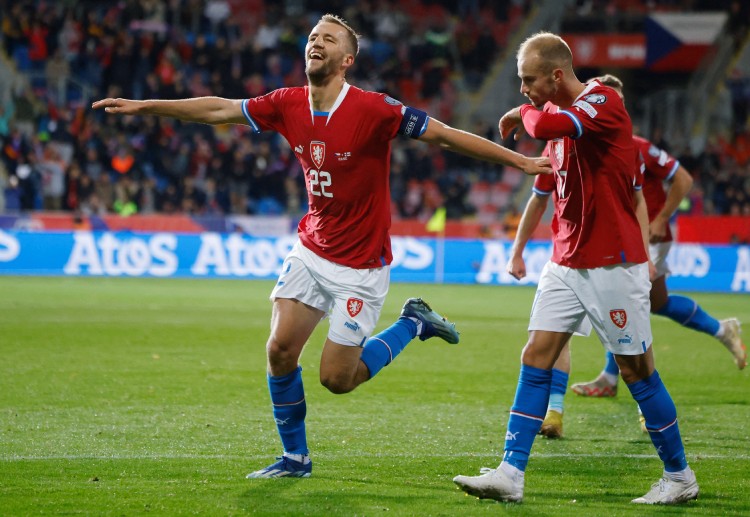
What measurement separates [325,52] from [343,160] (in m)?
0.55

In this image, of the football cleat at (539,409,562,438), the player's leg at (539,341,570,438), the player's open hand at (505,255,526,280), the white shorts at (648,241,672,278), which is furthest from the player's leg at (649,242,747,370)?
the player's open hand at (505,255,526,280)

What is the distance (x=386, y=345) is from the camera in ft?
19.9

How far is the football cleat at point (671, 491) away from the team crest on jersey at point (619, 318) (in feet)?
2.46

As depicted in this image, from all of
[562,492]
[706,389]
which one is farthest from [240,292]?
[562,492]

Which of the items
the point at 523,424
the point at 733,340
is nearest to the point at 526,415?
the point at 523,424

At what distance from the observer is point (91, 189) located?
23.2 metres

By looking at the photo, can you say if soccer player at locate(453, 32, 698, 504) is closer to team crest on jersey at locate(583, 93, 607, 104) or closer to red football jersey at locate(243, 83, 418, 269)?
team crest on jersey at locate(583, 93, 607, 104)

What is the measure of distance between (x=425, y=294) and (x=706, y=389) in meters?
9.08

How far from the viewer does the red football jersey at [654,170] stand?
805 centimetres

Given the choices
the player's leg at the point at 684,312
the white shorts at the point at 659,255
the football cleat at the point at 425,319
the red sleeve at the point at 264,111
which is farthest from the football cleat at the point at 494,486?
the white shorts at the point at 659,255

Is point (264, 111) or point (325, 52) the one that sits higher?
point (325, 52)

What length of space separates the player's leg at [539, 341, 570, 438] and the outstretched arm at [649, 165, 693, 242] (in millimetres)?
1539

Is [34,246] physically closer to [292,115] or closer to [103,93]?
[103,93]

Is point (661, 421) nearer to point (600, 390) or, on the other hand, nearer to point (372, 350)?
point (372, 350)
